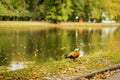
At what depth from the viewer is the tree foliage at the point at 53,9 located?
7731 cm

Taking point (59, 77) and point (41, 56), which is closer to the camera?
point (59, 77)

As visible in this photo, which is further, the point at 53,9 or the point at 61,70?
the point at 53,9

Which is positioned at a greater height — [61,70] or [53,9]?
[61,70]

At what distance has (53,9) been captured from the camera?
80.3m

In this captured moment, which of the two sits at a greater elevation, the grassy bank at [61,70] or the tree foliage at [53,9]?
the grassy bank at [61,70]

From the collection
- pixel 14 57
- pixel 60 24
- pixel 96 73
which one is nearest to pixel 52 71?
pixel 96 73

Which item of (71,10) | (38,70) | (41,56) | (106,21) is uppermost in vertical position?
(38,70)

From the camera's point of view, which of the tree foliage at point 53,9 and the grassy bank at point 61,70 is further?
the tree foliage at point 53,9

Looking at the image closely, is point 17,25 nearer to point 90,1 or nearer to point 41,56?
point 90,1

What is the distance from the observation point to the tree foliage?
77.3 meters

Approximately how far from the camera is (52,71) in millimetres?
13266

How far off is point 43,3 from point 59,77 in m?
71.4

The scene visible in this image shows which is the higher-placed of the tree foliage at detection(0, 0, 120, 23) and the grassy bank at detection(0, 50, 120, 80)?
the grassy bank at detection(0, 50, 120, 80)

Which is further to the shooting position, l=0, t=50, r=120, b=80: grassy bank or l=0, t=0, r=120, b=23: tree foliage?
l=0, t=0, r=120, b=23: tree foliage
